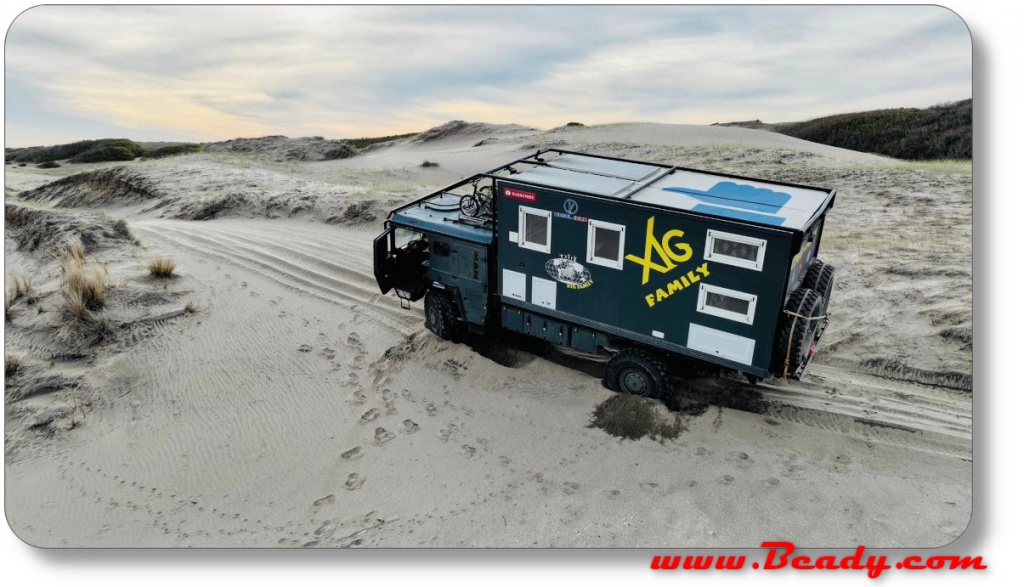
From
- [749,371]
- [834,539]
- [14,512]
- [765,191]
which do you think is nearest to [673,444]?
[749,371]

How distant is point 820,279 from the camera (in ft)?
27.6

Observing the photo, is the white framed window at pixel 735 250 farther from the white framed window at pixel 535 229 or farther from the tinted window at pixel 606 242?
the white framed window at pixel 535 229

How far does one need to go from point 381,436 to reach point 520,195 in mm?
3524

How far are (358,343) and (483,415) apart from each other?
286 cm

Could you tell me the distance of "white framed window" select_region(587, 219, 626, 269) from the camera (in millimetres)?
8156

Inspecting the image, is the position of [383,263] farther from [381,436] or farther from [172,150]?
[172,150]

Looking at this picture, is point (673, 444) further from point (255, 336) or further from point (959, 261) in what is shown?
point (959, 261)

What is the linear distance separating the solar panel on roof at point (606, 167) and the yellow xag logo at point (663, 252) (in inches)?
50.7

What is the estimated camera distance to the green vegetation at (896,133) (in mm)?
14312

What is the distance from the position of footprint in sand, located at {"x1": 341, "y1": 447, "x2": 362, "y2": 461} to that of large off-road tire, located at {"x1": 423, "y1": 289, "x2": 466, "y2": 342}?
2791 mm

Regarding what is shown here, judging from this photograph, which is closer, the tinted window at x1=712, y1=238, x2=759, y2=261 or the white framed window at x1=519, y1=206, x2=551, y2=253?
the tinted window at x1=712, y1=238, x2=759, y2=261

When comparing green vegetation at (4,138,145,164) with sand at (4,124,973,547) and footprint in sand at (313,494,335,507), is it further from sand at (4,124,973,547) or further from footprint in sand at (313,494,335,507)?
footprint in sand at (313,494,335,507)

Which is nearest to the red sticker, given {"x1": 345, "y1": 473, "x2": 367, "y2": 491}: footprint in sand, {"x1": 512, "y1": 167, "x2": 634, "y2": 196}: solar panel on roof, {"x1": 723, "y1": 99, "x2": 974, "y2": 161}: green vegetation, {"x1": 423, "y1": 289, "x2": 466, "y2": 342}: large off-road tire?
{"x1": 512, "y1": 167, "x2": 634, "y2": 196}: solar panel on roof

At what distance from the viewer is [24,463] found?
7883 mm
